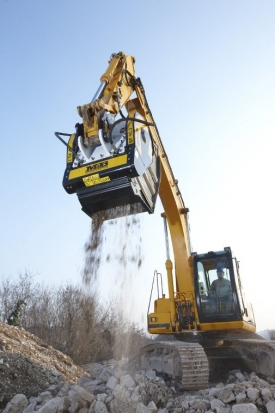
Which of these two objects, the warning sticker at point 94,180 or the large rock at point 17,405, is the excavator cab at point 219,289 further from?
the warning sticker at point 94,180

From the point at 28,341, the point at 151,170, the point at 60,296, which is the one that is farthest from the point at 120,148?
the point at 60,296

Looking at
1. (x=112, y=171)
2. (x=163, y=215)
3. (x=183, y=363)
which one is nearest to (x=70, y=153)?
(x=112, y=171)

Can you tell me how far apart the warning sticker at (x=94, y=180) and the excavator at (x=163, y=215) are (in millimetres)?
14

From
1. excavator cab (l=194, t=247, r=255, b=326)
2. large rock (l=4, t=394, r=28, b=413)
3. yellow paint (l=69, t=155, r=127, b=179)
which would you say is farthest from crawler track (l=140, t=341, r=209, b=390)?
yellow paint (l=69, t=155, r=127, b=179)

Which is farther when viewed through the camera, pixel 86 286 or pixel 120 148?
pixel 86 286

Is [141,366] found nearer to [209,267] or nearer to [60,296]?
[209,267]

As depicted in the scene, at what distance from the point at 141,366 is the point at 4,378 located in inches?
105

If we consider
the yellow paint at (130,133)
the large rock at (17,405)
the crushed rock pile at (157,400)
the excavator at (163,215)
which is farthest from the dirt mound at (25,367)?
the yellow paint at (130,133)

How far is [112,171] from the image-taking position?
14.7 ft

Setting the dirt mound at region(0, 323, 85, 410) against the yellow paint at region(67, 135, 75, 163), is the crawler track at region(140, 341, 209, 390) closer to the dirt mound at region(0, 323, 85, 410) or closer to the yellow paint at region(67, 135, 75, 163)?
the dirt mound at region(0, 323, 85, 410)

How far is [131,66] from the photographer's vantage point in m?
6.38

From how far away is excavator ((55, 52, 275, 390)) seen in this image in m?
4.65

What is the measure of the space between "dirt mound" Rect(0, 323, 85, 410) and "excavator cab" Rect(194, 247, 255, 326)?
3.67m

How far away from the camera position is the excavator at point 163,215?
4652 mm
